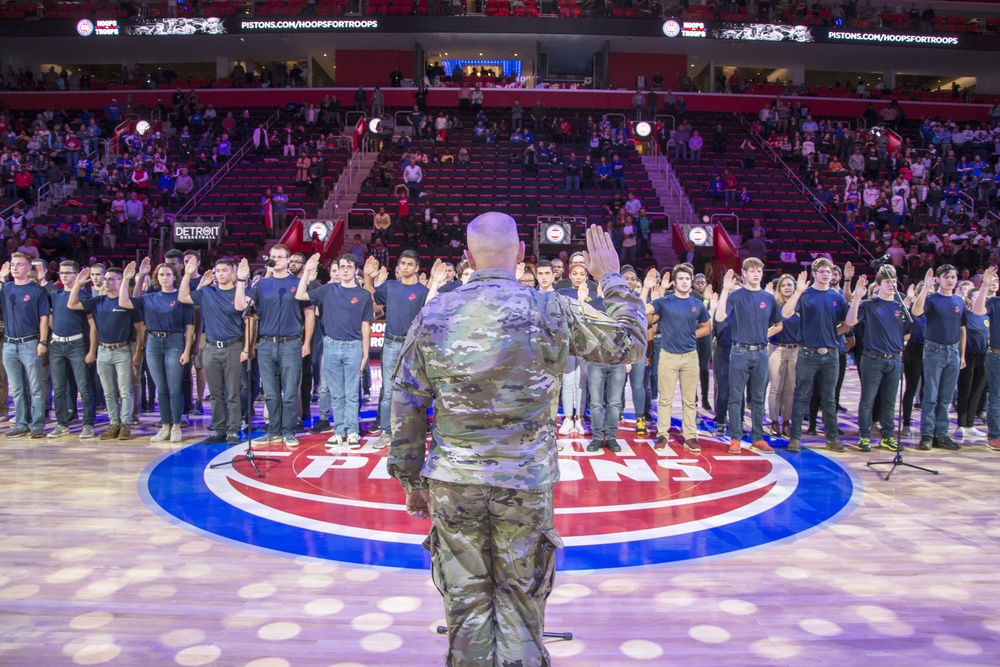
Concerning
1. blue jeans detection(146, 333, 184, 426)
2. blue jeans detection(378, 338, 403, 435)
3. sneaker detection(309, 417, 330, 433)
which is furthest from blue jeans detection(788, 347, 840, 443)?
blue jeans detection(146, 333, 184, 426)

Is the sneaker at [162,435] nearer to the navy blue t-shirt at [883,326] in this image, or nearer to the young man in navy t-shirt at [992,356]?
the navy blue t-shirt at [883,326]

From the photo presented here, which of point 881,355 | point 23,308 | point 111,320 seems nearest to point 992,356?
point 881,355

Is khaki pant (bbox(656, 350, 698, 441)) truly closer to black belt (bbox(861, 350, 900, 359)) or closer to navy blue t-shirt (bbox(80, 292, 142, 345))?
black belt (bbox(861, 350, 900, 359))

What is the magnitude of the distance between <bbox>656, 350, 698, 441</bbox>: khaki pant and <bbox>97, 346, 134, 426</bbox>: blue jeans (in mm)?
5275

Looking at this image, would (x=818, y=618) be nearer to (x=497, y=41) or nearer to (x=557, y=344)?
(x=557, y=344)

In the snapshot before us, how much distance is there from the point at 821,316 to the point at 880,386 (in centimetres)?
114

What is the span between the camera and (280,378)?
285 inches

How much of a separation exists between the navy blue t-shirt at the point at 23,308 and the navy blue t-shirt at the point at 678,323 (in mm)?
6213

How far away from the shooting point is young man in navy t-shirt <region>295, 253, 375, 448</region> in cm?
715

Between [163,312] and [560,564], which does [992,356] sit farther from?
[163,312]

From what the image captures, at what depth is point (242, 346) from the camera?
730 centimetres

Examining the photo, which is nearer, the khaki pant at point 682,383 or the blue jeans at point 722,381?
the khaki pant at point 682,383

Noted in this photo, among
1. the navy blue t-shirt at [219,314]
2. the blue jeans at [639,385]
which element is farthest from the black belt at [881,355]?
the navy blue t-shirt at [219,314]

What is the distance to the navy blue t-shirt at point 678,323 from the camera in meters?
7.09
